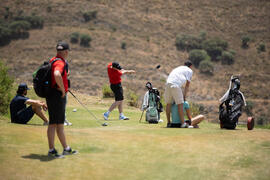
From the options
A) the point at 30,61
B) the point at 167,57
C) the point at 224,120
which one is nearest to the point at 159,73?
the point at 167,57

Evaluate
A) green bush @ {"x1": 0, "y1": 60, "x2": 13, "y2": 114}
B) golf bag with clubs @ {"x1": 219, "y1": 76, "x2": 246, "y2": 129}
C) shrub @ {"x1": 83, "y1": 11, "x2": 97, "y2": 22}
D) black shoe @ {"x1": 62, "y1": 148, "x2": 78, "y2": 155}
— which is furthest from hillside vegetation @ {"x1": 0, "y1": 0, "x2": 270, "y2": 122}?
black shoe @ {"x1": 62, "y1": 148, "x2": 78, "y2": 155}

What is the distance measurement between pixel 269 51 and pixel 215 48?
10.6 meters

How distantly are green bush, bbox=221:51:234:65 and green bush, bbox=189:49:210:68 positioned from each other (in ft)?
10.3

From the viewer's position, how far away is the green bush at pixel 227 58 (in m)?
69.9

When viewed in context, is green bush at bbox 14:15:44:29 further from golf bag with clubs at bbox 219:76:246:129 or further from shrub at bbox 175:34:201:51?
golf bag with clubs at bbox 219:76:246:129

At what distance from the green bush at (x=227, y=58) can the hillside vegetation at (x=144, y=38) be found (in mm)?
824

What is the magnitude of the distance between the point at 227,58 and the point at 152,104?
6073 cm

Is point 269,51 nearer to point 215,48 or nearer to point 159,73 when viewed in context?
point 215,48

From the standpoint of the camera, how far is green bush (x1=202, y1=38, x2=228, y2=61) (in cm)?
7238

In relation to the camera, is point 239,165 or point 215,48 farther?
point 215,48

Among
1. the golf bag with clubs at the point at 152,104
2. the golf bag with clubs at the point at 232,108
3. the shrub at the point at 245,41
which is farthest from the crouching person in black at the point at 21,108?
the shrub at the point at 245,41

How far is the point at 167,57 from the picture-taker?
68438mm

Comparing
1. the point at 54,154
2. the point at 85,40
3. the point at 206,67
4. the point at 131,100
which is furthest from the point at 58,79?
the point at 206,67

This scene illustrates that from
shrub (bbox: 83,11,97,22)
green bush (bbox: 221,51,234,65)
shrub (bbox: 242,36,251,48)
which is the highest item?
shrub (bbox: 83,11,97,22)
